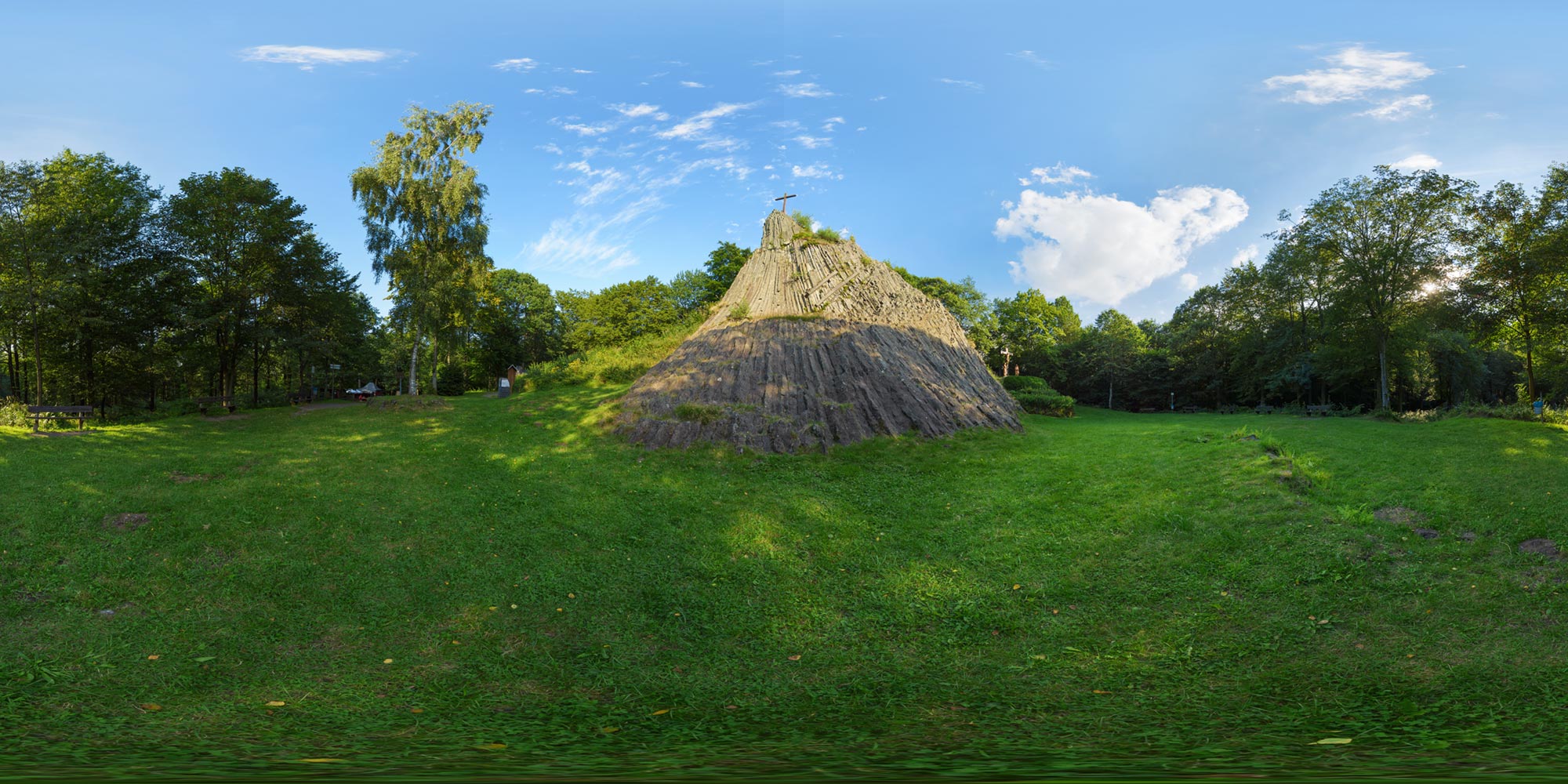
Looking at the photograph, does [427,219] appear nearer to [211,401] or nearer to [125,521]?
[211,401]

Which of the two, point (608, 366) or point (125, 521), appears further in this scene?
point (608, 366)

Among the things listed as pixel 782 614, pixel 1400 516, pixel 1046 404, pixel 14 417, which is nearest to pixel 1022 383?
pixel 1046 404

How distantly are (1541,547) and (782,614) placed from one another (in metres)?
9.01

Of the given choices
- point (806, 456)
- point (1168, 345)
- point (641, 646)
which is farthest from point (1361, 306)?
point (641, 646)

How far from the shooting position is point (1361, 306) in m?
26.8

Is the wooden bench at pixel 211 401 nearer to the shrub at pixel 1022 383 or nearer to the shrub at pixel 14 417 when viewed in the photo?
the shrub at pixel 14 417

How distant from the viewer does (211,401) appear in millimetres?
23000

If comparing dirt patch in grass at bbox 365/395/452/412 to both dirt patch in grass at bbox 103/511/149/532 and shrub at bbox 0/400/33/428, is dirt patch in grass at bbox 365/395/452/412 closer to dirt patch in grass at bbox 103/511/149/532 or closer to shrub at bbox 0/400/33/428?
shrub at bbox 0/400/33/428

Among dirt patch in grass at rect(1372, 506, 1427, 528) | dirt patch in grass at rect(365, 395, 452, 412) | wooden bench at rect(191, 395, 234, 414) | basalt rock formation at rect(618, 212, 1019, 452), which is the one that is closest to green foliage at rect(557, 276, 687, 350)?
dirt patch in grass at rect(365, 395, 452, 412)

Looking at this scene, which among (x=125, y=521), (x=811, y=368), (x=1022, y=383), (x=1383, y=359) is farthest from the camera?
(x=1022, y=383)

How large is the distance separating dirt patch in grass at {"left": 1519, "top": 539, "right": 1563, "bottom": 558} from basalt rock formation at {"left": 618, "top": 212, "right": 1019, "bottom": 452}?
31.0 ft

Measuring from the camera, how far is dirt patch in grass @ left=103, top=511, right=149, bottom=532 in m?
9.34

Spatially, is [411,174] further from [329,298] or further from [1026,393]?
[1026,393]

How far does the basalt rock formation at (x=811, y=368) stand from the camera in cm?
1473
